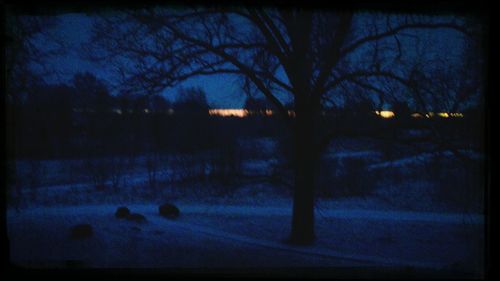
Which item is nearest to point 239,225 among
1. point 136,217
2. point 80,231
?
point 136,217

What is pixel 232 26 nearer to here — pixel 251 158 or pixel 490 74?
pixel 251 158

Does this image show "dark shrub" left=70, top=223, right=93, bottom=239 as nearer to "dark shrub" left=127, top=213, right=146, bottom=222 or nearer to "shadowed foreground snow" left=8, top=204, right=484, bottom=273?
"shadowed foreground snow" left=8, top=204, right=484, bottom=273

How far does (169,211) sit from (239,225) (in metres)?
1.37

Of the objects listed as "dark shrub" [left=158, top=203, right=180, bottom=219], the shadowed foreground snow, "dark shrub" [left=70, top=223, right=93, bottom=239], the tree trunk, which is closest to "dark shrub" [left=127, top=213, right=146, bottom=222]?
the shadowed foreground snow

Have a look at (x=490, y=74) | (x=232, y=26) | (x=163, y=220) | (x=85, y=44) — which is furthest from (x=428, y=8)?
(x=163, y=220)

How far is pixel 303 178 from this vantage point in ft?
19.0

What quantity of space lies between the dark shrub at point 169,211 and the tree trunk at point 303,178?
2.28m

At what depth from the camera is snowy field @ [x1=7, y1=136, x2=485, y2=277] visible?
5.28 metres

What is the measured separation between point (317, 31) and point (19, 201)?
19.0ft

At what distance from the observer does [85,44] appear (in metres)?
5.18

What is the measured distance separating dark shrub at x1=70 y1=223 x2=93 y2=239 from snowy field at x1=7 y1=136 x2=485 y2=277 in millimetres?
107

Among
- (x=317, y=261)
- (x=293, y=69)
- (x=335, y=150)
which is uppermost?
(x=293, y=69)

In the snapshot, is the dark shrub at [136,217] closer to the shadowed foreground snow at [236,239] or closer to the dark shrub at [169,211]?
the shadowed foreground snow at [236,239]

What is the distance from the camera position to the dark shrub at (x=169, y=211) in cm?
635
